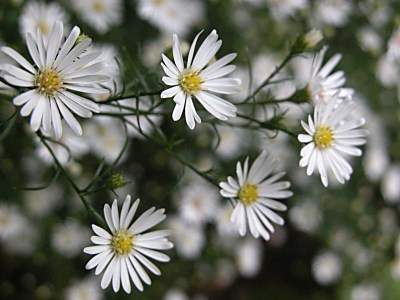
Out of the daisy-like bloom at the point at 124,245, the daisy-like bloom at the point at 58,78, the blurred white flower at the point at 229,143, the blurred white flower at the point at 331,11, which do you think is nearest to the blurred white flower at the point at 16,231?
the blurred white flower at the point at 229,143

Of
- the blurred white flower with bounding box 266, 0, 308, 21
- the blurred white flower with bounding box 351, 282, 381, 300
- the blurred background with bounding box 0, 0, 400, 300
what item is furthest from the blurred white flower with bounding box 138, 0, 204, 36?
the blurred white flower with bounding box 351, 282, 381, 300

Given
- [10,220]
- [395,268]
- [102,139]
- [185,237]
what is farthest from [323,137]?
[395,268]

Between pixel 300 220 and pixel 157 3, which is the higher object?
pixel 157 3

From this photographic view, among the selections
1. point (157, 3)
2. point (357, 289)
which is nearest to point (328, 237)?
point (357, 289)

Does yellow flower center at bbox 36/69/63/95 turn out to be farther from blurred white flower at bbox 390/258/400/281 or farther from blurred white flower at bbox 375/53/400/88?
Result: blurred white flower at bbox 390/258/400/281

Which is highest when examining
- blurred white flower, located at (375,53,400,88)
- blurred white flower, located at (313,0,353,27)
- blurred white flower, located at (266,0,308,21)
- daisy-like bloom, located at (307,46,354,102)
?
blurred white flower, located at (313,0,353,27)

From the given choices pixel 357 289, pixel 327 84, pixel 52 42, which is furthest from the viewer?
pixel 357 289

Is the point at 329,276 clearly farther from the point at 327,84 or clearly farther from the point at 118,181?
the point at 118,181
